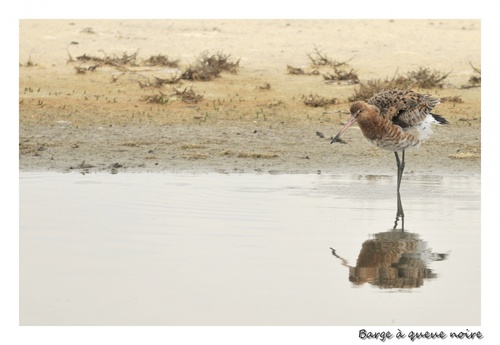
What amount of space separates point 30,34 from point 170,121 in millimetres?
6458

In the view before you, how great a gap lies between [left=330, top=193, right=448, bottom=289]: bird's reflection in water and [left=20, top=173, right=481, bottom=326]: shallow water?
1 cm

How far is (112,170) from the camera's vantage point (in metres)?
11.8

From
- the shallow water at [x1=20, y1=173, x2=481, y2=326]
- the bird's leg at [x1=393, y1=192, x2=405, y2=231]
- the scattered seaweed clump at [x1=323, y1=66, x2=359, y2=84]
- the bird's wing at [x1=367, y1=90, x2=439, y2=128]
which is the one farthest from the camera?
the scattered seaweed clump at [x1=323, y1=66, x2=359, y2=84]

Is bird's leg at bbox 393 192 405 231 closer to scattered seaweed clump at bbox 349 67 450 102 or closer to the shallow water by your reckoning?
the shallow water

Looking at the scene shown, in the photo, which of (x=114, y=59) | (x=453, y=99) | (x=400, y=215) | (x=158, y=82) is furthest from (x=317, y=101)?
(x=400, y=215)

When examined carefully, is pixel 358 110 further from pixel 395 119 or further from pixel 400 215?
pixel 400 215

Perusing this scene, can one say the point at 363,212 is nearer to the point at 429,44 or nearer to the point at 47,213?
the point at 47,213

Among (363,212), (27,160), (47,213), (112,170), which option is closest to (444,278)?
(363,212)

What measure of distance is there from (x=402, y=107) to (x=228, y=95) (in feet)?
17.8

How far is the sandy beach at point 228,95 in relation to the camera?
1251cm

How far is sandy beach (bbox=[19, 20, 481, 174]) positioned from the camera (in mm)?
12508

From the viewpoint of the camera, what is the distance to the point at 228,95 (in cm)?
1602

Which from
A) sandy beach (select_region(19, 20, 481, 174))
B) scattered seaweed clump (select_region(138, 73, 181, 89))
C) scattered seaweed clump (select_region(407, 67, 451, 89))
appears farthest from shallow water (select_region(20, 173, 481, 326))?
scattered seaweed clump (select_region(407, 67, 451, 89))

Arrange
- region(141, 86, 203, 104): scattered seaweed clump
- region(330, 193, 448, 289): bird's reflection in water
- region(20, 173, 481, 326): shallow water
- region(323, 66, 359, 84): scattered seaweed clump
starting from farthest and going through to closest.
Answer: region(323, 66, 359, 84): scattered seaweed clump, region(141, 86, 203, 104): scattered seaweed clump, region(330, 193, 448, 289): bird's reflection in water, region(20, 173, 481, 326): shallow water
